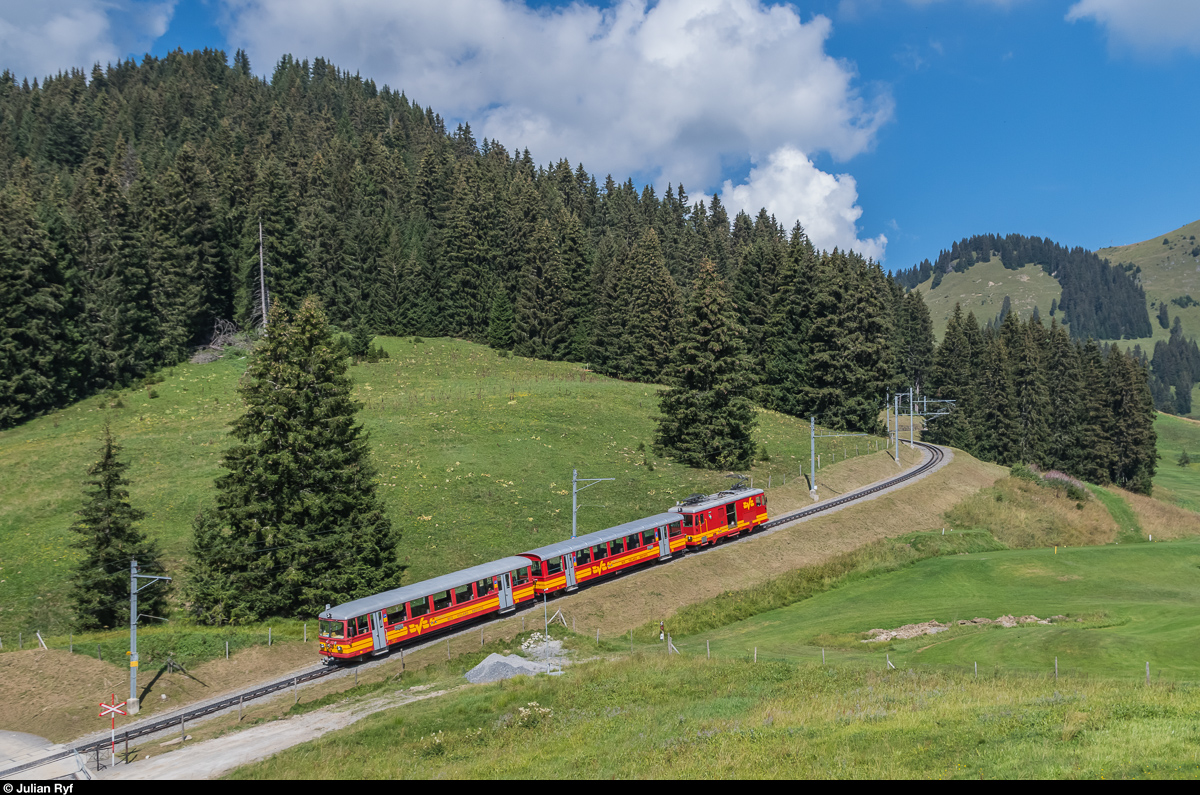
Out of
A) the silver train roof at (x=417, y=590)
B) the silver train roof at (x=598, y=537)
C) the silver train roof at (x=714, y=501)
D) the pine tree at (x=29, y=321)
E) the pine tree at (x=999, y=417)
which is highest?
the pine tree at (x=29, y=321)

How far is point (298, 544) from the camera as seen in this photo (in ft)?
126

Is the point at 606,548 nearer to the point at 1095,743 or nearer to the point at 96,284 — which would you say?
the point at 1095,743

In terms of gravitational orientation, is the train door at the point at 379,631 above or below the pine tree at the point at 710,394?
below

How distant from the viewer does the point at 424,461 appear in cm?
6066

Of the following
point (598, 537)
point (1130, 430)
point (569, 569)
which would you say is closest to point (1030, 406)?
point (1130, 430)

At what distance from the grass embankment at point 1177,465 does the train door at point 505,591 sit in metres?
100

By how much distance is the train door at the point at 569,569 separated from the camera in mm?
42156

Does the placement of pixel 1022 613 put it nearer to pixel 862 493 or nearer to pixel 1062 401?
pixel 862 493

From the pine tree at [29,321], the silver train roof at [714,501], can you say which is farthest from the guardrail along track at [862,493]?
the pine tree at [29,321]

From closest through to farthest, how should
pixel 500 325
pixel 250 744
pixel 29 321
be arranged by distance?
pixel 250 744
pixel 29 321
pixel 500 325

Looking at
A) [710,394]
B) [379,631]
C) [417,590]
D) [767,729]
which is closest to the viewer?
[767,729]

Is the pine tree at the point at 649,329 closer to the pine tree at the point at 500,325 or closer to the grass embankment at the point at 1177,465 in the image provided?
the pine tree at the point at 500,325

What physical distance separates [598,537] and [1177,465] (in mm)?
157623

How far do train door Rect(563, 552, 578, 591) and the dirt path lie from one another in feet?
46.0
